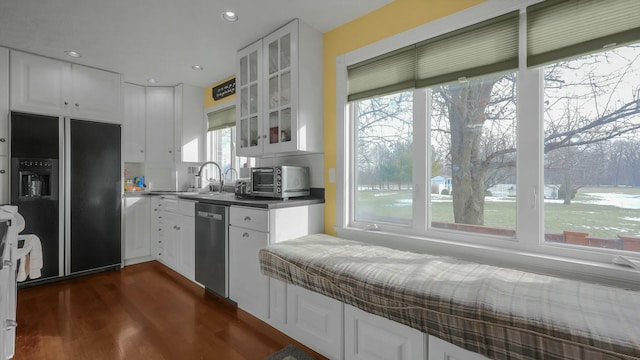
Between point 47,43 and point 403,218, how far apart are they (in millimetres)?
3782

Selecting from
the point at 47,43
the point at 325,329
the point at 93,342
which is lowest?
the point at 93,342

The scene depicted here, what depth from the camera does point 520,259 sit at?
5.19 ft

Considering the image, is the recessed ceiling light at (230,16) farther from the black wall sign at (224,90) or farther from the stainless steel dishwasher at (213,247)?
the stainless steel dishwasher at (213,247)

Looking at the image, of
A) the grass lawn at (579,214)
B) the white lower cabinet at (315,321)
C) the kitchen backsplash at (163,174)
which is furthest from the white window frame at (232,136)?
the grass lawn at (579,214)

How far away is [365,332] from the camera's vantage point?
155cm

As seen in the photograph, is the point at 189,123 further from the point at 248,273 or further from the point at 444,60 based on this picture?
the point at 444,60

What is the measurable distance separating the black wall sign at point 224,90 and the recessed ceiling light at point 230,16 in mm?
1340

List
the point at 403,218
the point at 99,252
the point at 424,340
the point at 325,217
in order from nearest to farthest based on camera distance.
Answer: the point at 424,340, the point at 403,218, the point at 325,217, the point at 99,252

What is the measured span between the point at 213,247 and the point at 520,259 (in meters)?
2.37

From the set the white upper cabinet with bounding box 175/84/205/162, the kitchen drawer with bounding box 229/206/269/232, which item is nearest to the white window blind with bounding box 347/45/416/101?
the kitchen drawer with bounding box 229/206/269/232

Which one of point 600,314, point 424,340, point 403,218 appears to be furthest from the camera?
point 403,218

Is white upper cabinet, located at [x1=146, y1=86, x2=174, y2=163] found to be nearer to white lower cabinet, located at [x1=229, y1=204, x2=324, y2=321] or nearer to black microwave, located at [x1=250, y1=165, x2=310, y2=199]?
black microwave, located at [x1=250, y1=165, x2=310, y2=199]

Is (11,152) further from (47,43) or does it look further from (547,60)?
(547,60)

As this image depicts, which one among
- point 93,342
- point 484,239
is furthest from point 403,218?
point 93,342
